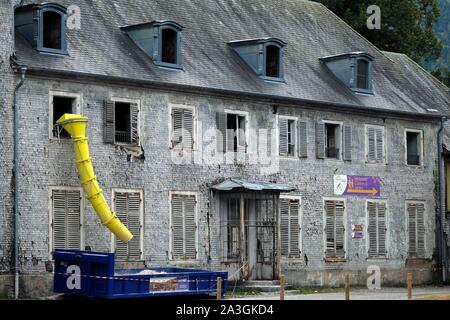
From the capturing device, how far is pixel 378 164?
157 ft

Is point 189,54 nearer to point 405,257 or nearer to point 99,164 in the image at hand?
point 99,164

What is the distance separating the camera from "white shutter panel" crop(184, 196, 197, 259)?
1616 inches

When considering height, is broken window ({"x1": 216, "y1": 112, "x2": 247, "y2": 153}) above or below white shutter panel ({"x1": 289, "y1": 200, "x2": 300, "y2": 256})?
above

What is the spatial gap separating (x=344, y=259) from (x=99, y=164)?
1152 cm

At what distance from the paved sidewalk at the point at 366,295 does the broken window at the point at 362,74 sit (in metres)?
7.93

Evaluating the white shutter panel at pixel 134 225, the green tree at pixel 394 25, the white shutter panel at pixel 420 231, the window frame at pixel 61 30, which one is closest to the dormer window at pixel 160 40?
the window frame at pixel 61 30

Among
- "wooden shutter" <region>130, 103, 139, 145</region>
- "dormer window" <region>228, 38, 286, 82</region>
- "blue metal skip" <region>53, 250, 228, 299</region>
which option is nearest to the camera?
"blue metal skip" <region>53, 250, 228, 299</region>

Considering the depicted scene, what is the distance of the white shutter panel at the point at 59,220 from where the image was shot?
123 feet

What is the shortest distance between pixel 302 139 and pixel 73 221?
10488 mm

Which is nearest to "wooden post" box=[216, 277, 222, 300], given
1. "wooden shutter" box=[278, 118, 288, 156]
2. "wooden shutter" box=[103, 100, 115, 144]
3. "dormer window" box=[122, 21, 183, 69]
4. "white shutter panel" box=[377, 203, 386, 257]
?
"wooden shutter" box=[103, 100, 115, 144]

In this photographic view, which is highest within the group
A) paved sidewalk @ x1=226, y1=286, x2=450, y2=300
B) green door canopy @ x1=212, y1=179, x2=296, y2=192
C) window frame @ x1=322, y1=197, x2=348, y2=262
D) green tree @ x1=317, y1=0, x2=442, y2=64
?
green tree @ x1=317, y1=0, x2=442, y2=64

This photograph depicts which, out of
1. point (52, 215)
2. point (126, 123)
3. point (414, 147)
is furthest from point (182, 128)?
point (414, 147)

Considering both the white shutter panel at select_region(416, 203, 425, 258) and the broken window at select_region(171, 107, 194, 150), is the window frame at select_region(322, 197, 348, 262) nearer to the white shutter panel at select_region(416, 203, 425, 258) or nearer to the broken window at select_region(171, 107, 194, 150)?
the white shutter panel at select_region(416, 203, 425, 258)

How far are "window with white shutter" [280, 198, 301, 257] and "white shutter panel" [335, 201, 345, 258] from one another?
207 centimetres
